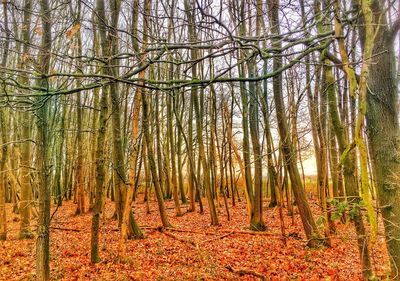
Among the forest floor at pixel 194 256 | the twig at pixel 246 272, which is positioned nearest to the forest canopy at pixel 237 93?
the twig at pixel 246 272

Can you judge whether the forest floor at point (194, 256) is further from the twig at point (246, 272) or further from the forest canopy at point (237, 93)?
the forest canopy at point (237, 93)

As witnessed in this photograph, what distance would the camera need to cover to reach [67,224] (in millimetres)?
12008

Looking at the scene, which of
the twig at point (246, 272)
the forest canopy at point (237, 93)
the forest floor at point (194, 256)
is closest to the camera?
the forest canopy at point (237, 93)

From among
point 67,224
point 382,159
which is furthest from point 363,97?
point 67,224

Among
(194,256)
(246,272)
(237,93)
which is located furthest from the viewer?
(237,93)

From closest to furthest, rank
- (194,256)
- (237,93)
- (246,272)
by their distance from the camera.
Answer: (246,272)
(194,256)
(237,93)

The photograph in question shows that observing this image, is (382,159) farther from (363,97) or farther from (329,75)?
(329,75)

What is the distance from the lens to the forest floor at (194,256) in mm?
6391

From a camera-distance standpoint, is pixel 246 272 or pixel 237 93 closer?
pixel 246 272

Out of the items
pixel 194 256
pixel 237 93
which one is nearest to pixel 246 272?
pixel 194 256

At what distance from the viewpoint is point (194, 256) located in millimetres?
7645

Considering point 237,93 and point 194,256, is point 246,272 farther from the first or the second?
point 237,93

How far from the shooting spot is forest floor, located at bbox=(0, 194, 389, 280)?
21.0 ft

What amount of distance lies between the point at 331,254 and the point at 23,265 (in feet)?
25.2
